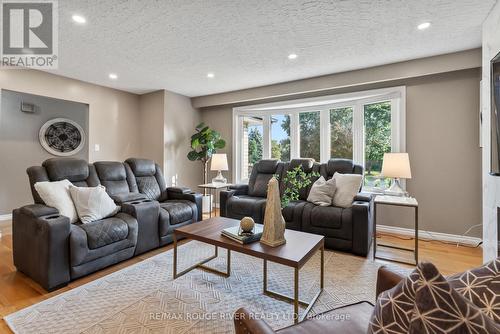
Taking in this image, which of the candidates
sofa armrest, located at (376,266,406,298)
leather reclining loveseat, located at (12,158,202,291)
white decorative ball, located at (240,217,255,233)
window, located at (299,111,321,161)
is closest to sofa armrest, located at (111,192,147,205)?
leather reclining loveseat, located at (12,158,202,291)

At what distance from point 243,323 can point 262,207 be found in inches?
101

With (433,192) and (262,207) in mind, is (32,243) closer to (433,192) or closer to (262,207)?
(262,207)

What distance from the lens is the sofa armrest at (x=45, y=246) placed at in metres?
1.95

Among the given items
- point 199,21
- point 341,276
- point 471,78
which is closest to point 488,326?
point 341,276

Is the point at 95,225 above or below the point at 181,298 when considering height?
above

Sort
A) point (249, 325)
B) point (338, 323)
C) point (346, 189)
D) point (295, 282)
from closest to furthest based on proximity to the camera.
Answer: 1. point (249, 325)
2. point (338, 323)
3. point (295, 282)
4. point (346, 189)

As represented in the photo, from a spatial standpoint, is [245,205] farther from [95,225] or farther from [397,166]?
[397,166]

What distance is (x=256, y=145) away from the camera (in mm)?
5102

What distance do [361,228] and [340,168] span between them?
1.03 m

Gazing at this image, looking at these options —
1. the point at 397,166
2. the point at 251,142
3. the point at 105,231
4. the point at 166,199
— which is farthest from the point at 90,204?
the point at 397,166

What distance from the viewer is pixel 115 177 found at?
10.4ft

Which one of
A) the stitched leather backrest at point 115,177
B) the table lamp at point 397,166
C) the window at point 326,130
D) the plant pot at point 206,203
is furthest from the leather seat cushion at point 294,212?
the stitched leather backrest at point 115,177

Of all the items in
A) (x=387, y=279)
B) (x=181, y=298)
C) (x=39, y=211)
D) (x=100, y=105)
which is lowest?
(x=181, y=298)

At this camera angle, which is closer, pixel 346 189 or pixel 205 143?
pixel 346 189
